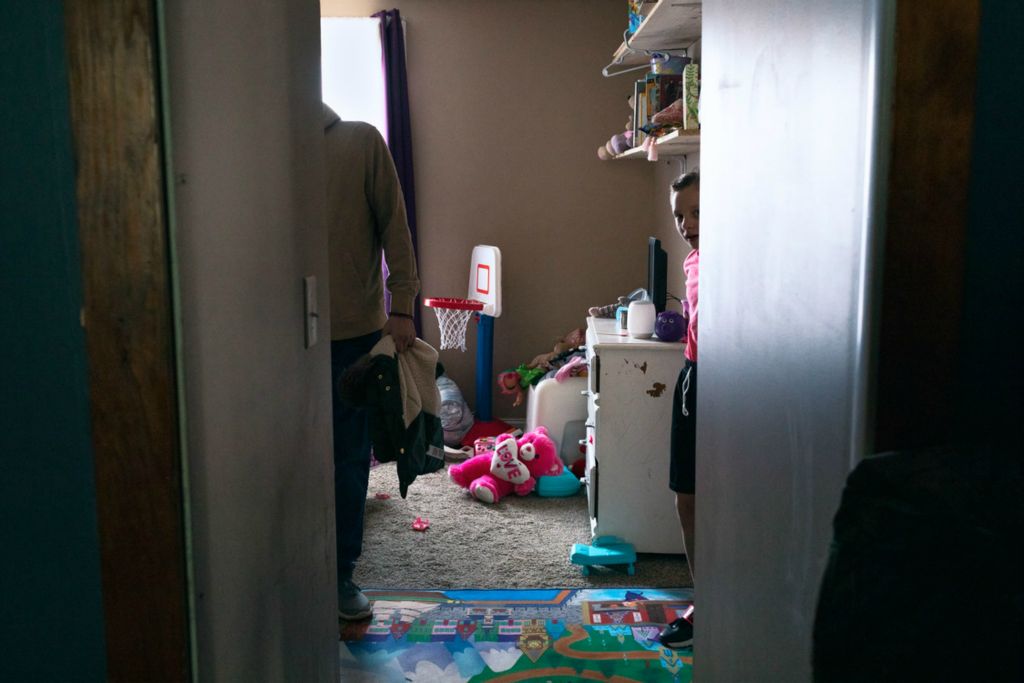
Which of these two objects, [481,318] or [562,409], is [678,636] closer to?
[562,409]

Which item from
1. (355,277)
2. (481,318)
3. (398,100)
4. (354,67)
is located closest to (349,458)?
(355,277)

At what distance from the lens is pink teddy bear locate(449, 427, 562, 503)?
151 inches

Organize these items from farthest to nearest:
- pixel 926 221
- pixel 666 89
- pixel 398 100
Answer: pixel 398 100 < pixel 666 89 < pixel 926 221

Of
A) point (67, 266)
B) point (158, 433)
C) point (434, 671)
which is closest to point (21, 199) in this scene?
point (67, 266)

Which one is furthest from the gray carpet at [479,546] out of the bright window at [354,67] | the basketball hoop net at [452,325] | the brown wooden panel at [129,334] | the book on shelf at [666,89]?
the bright window at [354,67]

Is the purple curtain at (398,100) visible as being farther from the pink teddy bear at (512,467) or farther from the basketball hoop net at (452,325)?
the pink teddy bear at (512,467)

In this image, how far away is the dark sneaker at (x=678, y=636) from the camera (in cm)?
250

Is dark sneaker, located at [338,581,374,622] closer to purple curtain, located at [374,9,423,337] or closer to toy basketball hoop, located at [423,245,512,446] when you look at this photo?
toy basketball hoop, located at [423,245,512,446]

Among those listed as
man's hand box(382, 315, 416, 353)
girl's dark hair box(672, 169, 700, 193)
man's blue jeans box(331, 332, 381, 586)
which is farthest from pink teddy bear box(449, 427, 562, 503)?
girl's dark hair box(672, 169, 700, 193)

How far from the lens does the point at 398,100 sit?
4969 millimetres

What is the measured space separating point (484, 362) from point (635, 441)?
5.79 ft

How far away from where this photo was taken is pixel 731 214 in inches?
55.2

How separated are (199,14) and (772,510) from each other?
91 cm

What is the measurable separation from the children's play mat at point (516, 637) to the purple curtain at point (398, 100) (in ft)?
7.87
